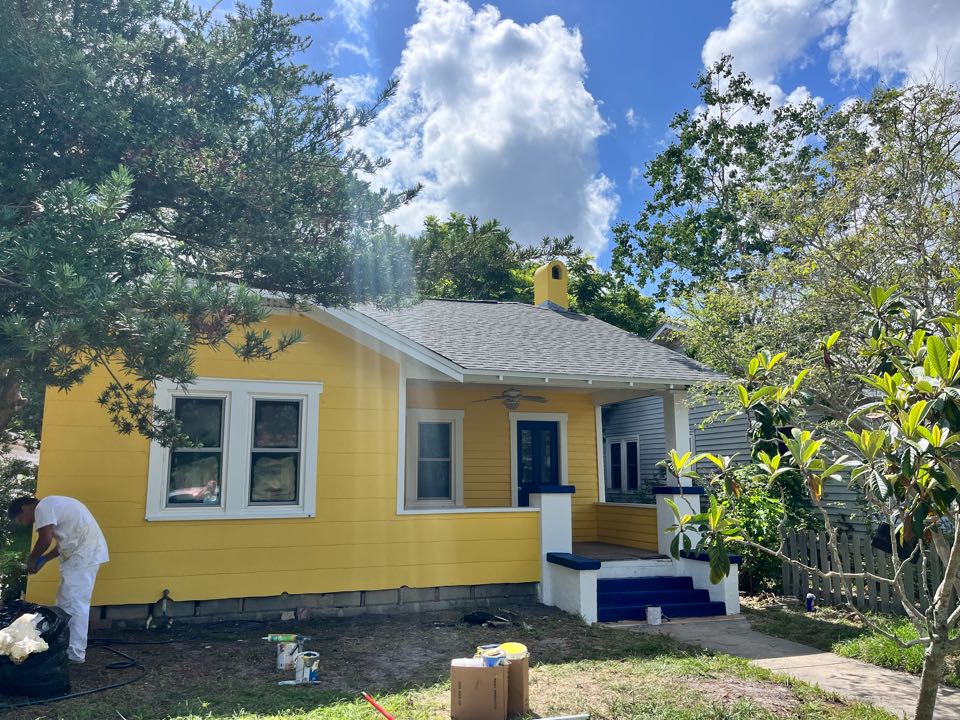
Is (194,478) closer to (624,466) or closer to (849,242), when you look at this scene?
(849,242)

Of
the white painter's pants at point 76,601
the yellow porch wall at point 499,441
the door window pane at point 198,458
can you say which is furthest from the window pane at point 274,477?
the yellow porch wall at point 499,441

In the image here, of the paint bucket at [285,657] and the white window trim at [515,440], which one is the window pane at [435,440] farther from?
the paint bucket at [285,657]

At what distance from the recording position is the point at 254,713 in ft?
17.0

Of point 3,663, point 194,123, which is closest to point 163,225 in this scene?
point 194,123

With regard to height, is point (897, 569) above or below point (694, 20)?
below

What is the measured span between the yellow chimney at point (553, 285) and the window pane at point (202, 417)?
342 inches

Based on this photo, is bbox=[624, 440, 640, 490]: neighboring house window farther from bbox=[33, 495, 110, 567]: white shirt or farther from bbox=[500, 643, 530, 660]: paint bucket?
bbox=[33, 495, 110, 567]: white shirt

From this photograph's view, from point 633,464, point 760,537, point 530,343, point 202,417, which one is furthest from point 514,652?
point 633,464

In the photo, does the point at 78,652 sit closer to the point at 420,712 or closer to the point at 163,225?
the point at 420,712

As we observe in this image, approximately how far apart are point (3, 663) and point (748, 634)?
297 inches

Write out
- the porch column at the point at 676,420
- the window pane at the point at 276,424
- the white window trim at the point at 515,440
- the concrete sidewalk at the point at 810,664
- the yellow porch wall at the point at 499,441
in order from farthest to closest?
1. the white window trim at the point at 515,440
2. the yellow porch wall at the point at 499,441
3. the porch column at the point at 676,420
4. the window pane at the point at 276,424
5. the concrete sidewalk at the point at 810,664

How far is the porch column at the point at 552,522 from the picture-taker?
9436 millimetres

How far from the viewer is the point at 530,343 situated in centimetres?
1136

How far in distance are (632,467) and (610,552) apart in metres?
8.88
